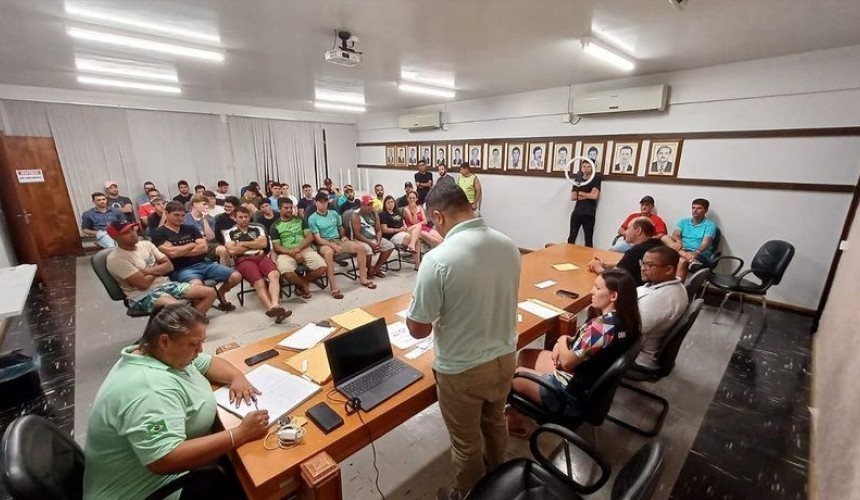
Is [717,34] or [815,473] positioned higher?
[717,34]

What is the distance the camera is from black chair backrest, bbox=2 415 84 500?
2.88 feet

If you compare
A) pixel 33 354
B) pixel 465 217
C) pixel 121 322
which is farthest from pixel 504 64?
pixel 33 354

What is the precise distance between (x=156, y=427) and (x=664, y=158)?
209 inches

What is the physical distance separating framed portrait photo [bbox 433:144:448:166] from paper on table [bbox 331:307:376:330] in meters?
5.45

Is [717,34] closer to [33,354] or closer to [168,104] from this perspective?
[33,354]

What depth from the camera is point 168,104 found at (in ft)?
21.6

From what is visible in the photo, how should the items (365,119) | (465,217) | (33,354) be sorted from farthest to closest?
(365,119)
(33,354)
(465,217)

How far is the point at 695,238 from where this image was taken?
13.5ft

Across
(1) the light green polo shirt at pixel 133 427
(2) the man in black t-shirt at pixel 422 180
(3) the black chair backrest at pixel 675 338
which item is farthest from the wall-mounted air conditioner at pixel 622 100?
(1) the light green polo shirt at pixel 133 427

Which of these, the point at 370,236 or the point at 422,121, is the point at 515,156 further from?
the point at 370,236

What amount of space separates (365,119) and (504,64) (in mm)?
5697

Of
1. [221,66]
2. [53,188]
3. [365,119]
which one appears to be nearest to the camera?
[221,66]

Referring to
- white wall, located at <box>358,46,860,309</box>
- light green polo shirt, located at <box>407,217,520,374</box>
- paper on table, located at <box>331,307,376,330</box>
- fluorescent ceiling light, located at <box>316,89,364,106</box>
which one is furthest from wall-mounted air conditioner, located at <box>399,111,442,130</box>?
light green polo shirt, located at <box>407,217,520,374</box>

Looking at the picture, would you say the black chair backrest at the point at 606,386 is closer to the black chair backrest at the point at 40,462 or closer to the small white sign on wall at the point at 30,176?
the black chair backrest at the point at 40,462
